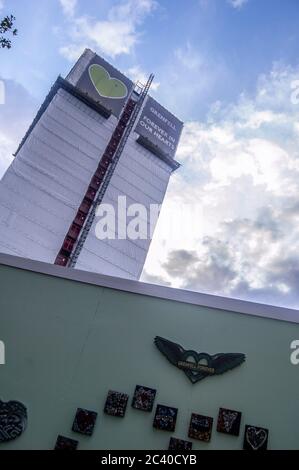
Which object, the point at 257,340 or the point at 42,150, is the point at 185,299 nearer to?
the point at 257,340

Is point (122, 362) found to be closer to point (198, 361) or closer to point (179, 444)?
point (198, 361)

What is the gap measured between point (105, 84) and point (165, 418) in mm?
43885

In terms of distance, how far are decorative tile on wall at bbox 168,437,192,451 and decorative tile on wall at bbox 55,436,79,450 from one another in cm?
209

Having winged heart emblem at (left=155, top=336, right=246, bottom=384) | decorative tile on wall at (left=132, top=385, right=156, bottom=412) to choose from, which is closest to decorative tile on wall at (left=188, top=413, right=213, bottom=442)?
winged heart emblem at (left=155, top=336, right=246, bottom=384)

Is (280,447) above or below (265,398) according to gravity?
below

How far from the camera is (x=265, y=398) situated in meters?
7.21

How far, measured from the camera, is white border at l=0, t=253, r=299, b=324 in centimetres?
813

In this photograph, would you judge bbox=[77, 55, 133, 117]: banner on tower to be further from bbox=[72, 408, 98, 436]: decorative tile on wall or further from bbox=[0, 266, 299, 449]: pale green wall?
bbox=[72, 408, 98, 436]: decorative tile on wall

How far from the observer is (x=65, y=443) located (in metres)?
6.88

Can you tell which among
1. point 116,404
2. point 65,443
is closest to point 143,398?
point 116,404

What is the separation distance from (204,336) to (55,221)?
28335mm

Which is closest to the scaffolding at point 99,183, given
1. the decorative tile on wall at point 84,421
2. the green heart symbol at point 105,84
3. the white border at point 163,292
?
the green heart symbol at point 105,84
